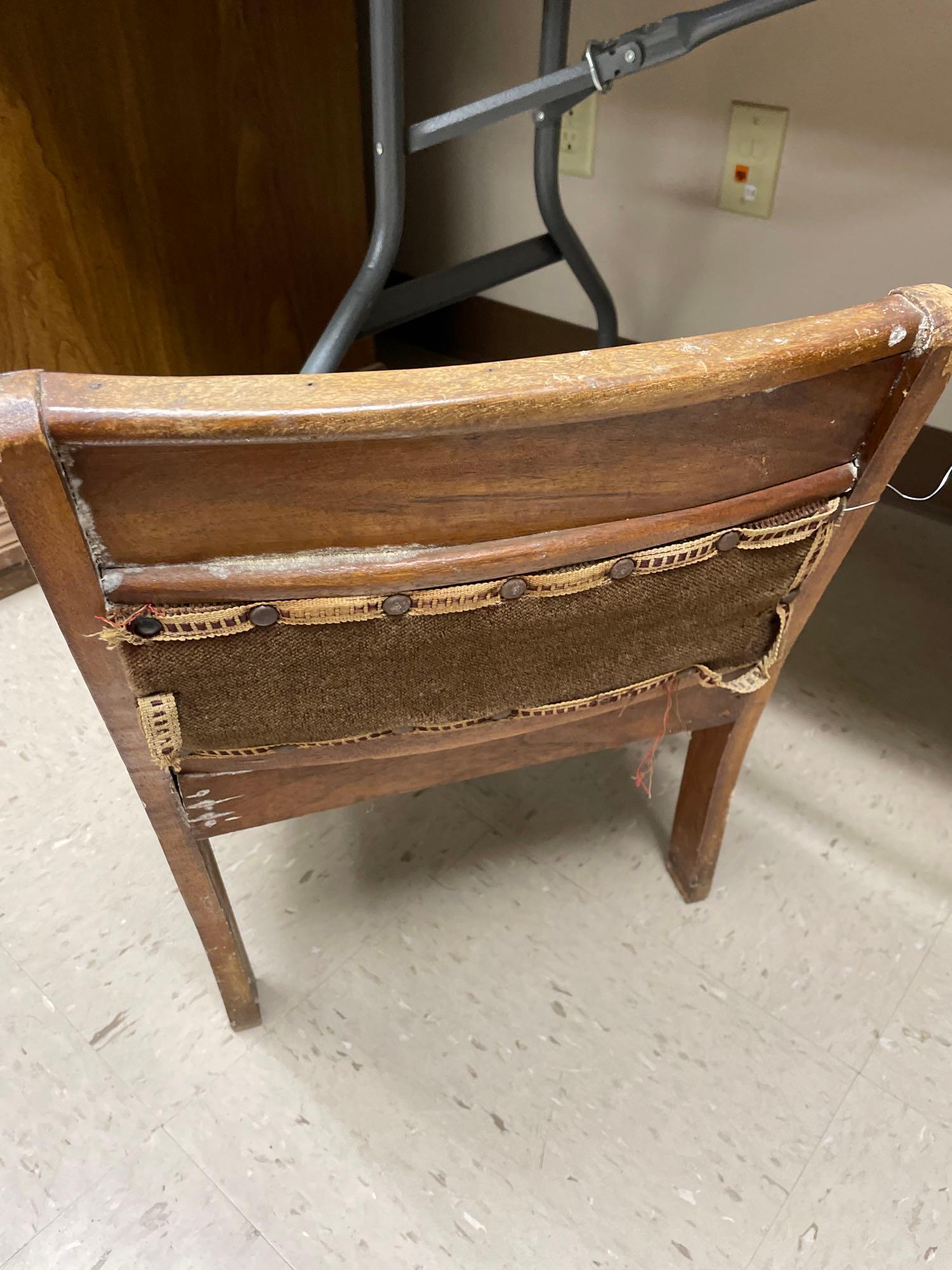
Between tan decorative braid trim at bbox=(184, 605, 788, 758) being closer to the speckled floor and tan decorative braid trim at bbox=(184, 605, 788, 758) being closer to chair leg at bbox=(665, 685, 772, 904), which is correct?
chair leg at bbox=(665, 685, 772, 904)

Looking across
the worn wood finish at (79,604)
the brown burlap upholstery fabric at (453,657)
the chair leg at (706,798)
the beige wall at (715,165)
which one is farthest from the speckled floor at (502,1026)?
the beige wall at (715,165)

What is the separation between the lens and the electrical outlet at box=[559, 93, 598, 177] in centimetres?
→ 139

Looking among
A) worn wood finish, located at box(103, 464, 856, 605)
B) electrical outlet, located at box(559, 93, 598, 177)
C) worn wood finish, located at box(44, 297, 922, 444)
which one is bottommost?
electrical outlet, located at box(559, 93, 598, 177)

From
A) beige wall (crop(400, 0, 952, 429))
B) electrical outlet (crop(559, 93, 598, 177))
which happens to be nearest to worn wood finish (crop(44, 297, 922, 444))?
beige wall (crop(400, 0, 952, 429))

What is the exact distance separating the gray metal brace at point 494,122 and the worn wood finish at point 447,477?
0.62 m

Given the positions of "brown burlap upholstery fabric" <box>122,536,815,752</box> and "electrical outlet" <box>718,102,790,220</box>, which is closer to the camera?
"brown burlap upholstery fabric" <box>122,536,815,752</box>

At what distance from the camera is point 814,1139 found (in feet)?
2.63

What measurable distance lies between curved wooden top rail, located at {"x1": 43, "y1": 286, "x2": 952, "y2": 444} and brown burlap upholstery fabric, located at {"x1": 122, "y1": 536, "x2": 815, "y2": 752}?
135 mm

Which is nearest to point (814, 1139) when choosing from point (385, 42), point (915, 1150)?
point (915, 1150)

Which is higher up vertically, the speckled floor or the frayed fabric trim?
the frayed fabric trim

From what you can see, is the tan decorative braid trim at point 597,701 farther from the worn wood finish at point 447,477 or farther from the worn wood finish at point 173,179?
the worn wood finish at point 173,179

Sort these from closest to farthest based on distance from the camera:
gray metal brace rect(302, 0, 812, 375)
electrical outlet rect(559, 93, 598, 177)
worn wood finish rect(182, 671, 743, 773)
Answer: worn wood finish rect(182, 671, 743, 773)
gray metal brace rect(302, 0, 812, 375)
electrical outlet rect(559, 93, 598, 177)

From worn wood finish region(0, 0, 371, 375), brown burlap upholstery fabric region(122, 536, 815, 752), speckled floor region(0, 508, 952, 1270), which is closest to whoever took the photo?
brown burlap upholstery fabric region(122, 536, 815, 752)

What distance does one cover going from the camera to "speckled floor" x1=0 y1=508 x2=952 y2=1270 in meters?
0.75
